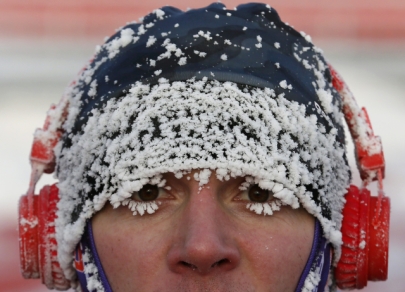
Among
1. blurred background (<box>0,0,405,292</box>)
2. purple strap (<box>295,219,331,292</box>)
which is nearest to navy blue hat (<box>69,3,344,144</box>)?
purple strap (<box>295,219,331,292</box>)

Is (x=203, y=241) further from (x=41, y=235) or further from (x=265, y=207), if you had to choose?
(x=41, y=235)

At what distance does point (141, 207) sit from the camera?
1.60m

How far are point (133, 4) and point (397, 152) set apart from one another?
A: 2654 millimetres

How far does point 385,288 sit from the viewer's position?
2.97m

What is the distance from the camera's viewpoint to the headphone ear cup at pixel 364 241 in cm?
173

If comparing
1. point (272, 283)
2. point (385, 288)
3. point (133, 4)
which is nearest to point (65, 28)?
point (133, 4)

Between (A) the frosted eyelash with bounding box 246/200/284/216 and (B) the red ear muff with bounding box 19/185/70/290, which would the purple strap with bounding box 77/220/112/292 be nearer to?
(B) the red ear muff with bounding box 19/185/70/290

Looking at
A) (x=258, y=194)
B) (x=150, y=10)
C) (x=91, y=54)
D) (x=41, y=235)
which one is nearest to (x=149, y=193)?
(x=258, y=194)

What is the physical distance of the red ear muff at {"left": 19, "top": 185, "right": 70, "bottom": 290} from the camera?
5.85 feet

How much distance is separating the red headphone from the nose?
0.38 metres

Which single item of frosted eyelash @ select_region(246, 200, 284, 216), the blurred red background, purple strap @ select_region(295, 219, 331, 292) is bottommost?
purple strap @ select_region(295, 219, 331, 292)

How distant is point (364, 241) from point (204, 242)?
1.58 feet

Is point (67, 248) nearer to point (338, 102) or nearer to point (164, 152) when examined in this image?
point (164, 152)

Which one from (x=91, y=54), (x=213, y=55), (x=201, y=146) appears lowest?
(x=201, y=146)
